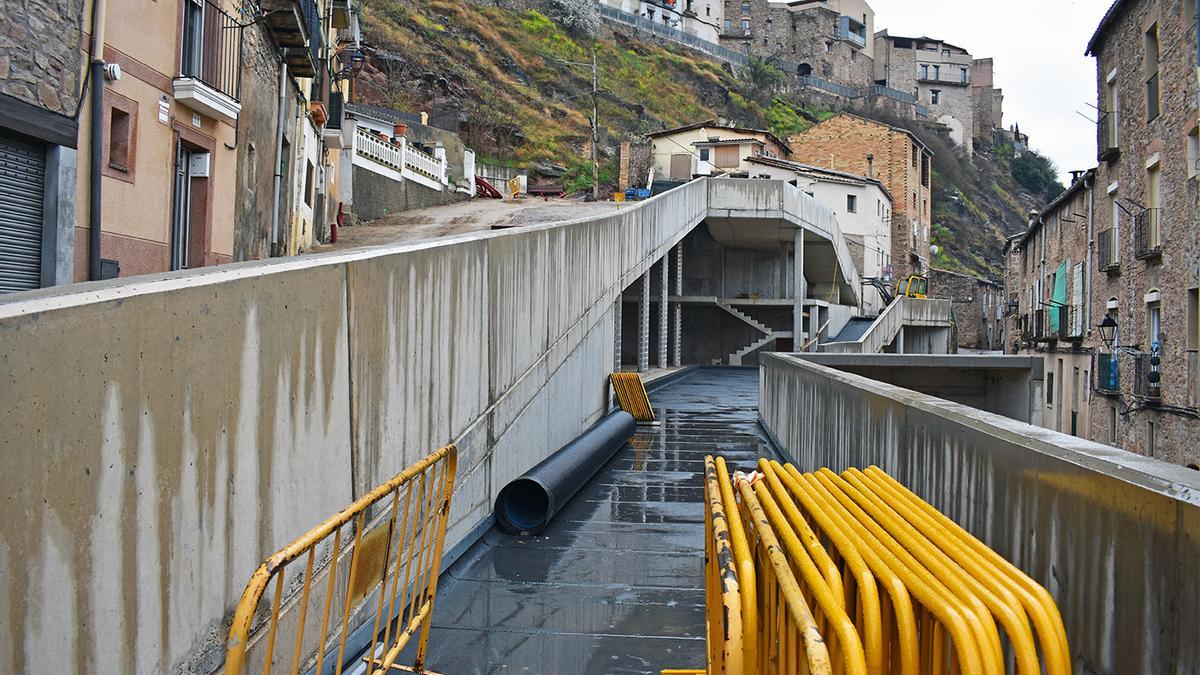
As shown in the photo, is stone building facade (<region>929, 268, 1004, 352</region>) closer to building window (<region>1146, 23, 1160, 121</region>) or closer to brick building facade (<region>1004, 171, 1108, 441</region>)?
brick building facade (<region>1004, 171, 1108, 441</region>)

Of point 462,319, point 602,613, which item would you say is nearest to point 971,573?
point 602,613

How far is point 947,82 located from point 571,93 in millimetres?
45379

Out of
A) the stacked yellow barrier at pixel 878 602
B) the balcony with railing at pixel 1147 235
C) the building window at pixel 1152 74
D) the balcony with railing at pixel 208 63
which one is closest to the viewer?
the stacked yellow barrier at pixel 878 602

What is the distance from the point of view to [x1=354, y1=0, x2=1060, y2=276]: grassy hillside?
56.6 m

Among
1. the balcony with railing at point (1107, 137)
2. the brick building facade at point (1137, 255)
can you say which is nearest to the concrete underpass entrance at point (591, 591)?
the brick building facade at point (1137, 255)

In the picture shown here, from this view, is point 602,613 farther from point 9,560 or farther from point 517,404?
point 9,560

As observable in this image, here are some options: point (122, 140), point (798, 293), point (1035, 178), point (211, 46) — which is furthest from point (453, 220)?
point (1035, 178)

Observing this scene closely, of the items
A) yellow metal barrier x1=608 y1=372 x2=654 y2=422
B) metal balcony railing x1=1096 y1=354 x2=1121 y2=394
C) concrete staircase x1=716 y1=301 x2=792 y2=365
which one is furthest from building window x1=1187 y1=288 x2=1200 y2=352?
concrete staircase x1=716 y1=301 x2=792 y2=365

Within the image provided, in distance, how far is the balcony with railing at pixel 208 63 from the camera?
11.8 m

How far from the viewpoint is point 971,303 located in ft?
→ 195

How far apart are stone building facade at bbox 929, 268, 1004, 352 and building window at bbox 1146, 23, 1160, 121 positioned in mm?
36797

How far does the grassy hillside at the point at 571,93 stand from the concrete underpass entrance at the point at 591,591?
43027 millimetres

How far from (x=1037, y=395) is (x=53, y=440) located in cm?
1669

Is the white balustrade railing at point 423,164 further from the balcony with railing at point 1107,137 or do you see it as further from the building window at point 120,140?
the balcony with railing at point 1107,137
